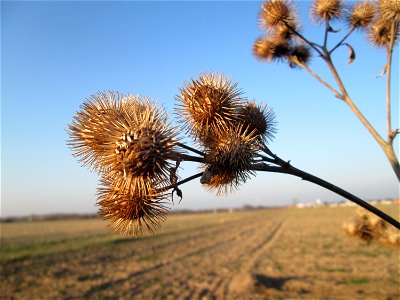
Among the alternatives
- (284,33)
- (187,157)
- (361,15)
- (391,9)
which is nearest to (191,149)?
(187,157)

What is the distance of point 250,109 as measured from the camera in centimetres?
226

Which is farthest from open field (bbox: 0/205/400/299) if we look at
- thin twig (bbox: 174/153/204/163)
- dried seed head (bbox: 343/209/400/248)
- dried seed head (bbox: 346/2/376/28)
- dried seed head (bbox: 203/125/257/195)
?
thin twig (bbox: 174/153/204/163)

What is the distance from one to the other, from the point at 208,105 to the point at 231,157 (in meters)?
0.44

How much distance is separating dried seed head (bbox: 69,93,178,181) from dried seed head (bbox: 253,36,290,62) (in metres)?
2.71

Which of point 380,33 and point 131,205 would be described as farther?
point 380,33

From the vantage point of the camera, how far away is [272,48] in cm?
413

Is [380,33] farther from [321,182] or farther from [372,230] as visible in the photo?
[321,182]

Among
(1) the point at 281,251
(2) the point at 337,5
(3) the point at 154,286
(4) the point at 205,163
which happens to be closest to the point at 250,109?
(4) the point at 205,163

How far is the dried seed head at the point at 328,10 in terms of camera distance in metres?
4.01

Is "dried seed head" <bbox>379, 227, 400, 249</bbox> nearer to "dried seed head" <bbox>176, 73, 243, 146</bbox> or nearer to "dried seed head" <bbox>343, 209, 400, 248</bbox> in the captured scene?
"dried seed head" <bbox>343, 209, 400, 248</bbox>

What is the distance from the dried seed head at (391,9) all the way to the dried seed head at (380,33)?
0.19m

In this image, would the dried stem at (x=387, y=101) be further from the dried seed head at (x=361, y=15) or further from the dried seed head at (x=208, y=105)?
the dried seed head at (x=208, y=105)

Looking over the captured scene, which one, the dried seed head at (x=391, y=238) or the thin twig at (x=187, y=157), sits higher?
the thin twig at (x=187, y=157)

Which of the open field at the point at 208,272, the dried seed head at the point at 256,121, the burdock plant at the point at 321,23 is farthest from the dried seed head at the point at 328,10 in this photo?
the open field at the point at 208,272
